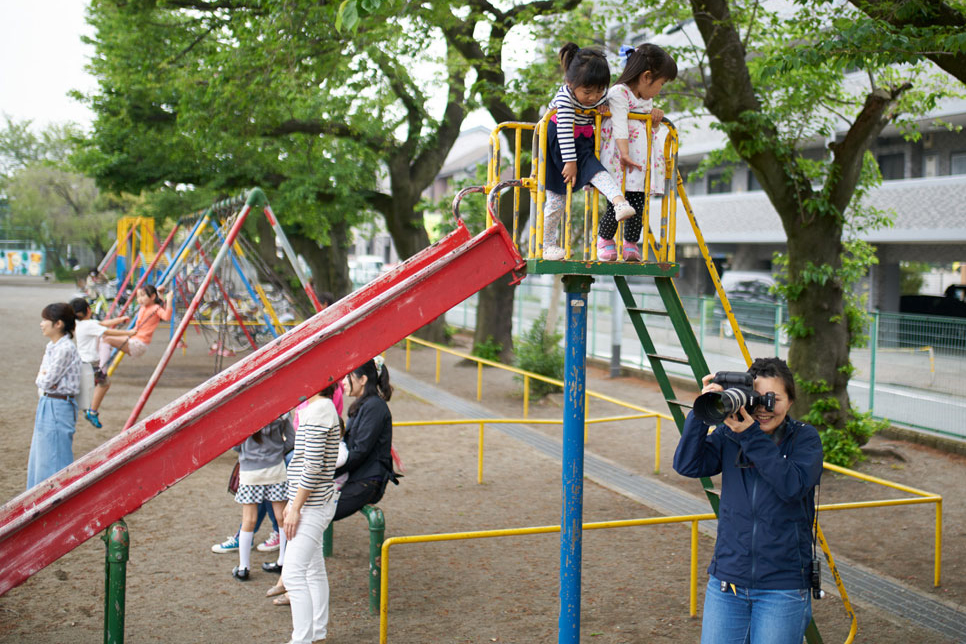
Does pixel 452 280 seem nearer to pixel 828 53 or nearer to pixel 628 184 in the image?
pixel 628 184

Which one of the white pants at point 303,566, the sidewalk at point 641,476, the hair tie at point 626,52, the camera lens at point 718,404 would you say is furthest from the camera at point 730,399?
the sidewalk at point 641,476

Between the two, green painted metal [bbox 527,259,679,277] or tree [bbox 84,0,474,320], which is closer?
green painted metal [bbox 527,259,679,277]

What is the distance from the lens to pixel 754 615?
326cm

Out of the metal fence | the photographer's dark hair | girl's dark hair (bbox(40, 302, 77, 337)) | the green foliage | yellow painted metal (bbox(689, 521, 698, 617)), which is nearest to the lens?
the photographer's dark hair

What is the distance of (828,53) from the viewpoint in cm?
604

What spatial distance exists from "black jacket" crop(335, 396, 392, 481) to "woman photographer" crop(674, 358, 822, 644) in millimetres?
2497

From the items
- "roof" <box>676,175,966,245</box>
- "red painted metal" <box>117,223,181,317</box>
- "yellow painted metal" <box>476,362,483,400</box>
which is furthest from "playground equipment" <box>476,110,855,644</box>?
"roof" <box>676,175,966,245</box>

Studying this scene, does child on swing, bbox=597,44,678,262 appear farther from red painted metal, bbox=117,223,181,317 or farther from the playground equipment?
red painted metal, bbox=117,223,181,317

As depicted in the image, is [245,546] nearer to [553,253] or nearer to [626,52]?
[553,253]

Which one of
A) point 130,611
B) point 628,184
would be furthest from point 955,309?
point 130,611

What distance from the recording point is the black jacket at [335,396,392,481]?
5.37m

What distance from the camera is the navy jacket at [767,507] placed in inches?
125

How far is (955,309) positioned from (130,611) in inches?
824

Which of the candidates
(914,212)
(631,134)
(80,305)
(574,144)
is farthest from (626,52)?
(914,212)
